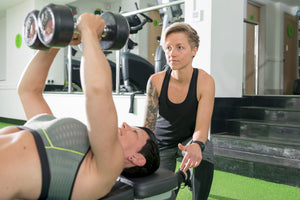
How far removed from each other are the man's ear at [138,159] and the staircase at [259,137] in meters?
1.62

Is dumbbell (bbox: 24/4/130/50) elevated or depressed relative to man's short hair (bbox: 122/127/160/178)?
elevated

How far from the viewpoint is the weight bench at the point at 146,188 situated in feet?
3.30

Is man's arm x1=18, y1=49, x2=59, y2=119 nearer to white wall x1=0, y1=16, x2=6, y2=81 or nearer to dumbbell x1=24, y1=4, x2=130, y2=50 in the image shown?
dumbbell x1=24, y1=4, x2=130, y2=50

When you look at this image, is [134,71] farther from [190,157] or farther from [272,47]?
[272,47]

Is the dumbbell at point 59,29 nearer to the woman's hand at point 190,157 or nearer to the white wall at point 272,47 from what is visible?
the woman's hand at point 190,157

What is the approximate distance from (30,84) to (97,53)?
44 cm

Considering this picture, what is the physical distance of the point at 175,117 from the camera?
5.35ft

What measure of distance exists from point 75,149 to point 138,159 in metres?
0.25

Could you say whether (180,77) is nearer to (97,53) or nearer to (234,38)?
(97,53)

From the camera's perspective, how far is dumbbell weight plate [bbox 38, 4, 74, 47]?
0.88 meters

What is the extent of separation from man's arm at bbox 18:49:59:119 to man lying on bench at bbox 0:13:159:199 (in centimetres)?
21

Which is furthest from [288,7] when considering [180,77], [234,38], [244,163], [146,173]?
[146,173]

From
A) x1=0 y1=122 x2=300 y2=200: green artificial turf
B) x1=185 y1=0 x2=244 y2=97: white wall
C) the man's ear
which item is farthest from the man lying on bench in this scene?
x1=185 y1=0 x2=244 y2=97: white wall

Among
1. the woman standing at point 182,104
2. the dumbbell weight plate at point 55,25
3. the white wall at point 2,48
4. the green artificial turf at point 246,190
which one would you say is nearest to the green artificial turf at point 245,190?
the green artificial turf at point 246,190
